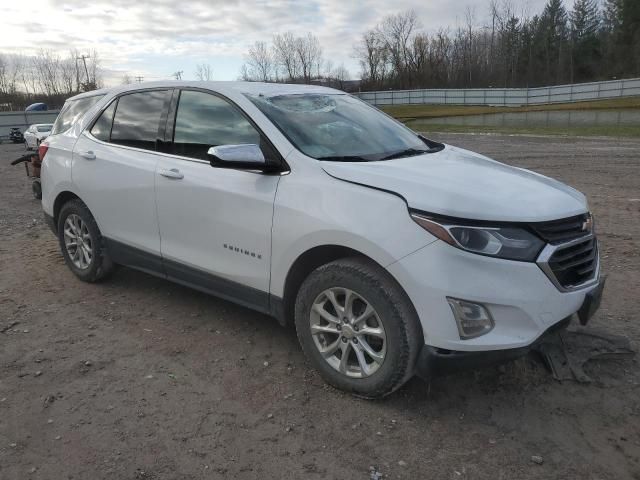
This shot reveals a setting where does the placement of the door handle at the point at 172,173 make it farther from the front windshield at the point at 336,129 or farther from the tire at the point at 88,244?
the tire at the point at 88,244

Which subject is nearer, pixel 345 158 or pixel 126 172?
pixel 345 158

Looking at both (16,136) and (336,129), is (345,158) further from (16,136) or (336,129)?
(16,136)

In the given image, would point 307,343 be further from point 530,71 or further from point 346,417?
point 530,71

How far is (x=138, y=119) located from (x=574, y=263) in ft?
11.3

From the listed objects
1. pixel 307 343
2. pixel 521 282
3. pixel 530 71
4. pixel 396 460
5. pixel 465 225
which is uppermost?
pixel 530 71

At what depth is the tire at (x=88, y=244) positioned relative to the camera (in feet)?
16.2

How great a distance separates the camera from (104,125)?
4.87 metres

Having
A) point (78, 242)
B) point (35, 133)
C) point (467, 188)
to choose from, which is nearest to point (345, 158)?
point (467, 188)

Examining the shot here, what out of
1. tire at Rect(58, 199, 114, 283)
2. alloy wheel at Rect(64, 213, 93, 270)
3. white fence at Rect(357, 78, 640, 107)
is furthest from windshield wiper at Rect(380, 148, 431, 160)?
white fence at Rect(357, 78, 640, 107)

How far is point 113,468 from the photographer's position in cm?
271

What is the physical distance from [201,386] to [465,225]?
1.90 m

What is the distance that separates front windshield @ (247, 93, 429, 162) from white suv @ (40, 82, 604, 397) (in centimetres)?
2

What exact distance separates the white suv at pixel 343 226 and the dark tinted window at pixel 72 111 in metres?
0.58

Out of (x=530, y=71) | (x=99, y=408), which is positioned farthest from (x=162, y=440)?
(x=530, y=71)
